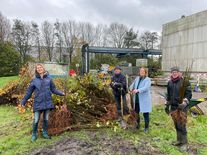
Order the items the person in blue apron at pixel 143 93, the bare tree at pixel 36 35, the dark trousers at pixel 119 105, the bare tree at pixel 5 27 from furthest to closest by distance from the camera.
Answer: the bare tree at pixel 36 35
the bare tree at pixel 5 27
the dark trousers at pixel 119 105
the person in blue apron at pixel 143 93

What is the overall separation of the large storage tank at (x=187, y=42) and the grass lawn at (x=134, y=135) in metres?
10.5

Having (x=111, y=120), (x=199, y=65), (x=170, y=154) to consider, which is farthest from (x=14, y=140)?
(x=199, y=65)

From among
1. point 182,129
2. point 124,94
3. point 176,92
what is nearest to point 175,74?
point 176,92

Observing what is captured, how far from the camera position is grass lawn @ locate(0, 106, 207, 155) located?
245 inches

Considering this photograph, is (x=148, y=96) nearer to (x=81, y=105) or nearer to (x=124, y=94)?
(x=124, y=94)

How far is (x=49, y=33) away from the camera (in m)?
53.4

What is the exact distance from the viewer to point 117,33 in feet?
187

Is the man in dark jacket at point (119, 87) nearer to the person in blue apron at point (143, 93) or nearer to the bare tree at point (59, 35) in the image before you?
the person in blue apron at point (143, 93)

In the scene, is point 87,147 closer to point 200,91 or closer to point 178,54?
point 200,91

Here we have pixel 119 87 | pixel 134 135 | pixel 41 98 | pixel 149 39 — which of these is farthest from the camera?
pixel 149 39

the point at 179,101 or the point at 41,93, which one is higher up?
the point at 41,93

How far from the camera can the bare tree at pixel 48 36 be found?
168ft

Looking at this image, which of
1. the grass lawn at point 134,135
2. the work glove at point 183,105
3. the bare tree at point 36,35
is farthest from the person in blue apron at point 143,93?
the bare tree at point 36,35

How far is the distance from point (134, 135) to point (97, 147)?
126cm
